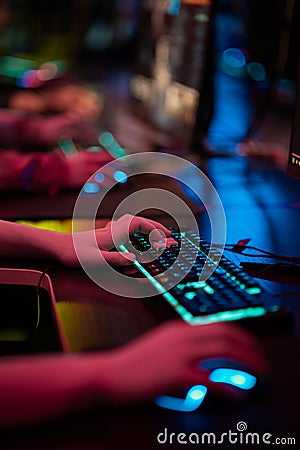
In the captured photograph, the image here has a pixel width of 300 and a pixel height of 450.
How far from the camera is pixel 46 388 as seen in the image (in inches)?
21.3

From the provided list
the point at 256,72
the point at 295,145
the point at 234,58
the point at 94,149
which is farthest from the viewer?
the point at 234,58

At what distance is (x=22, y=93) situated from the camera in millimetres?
2412

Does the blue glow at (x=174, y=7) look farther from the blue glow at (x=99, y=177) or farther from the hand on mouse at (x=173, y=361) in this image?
the hand on mouse at (x=173, y=361)

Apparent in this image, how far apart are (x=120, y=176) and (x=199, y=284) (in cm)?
68

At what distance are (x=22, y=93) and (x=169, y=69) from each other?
88 cm

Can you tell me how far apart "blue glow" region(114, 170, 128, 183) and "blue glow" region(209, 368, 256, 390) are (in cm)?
83

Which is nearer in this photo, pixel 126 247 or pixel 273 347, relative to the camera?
pixel 273 347

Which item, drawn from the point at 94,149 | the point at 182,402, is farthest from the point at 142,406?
the point at 94,149

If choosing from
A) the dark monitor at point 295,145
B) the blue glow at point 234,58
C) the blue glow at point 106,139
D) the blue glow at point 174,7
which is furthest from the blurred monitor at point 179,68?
the blue glow at point 234,58

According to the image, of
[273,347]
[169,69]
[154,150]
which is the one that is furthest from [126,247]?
[169,69]

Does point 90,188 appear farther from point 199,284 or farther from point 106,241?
point 199,284

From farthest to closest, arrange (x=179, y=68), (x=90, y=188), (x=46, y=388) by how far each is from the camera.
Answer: (x=179, y=68), (x=90, y=188), (x=46, y=388)

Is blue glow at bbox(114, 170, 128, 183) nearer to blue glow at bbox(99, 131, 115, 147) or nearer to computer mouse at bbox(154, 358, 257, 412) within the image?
blue glow at bbox(99, 131, 115, 147)

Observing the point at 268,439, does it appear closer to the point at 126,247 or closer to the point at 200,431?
the point at 200,431
